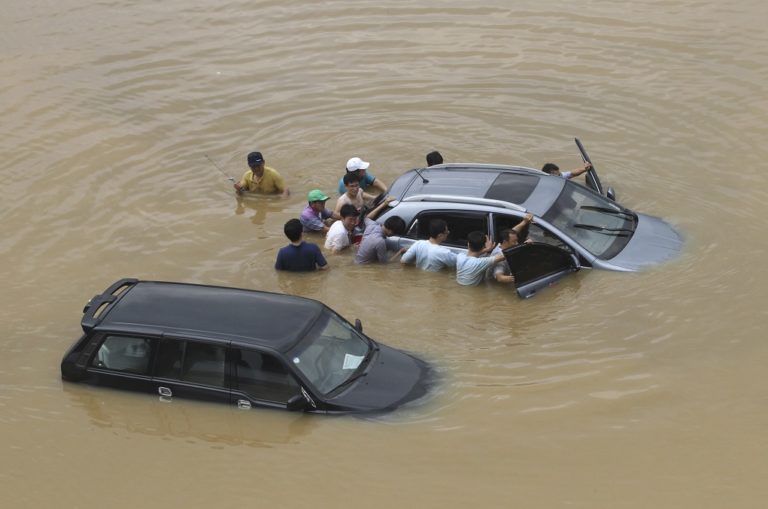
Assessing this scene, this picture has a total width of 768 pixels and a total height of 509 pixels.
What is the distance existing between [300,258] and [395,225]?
4.47 feet

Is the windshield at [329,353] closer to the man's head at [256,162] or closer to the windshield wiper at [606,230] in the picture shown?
the windshield wiper at [606,230]

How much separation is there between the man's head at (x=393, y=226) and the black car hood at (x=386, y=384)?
2.49m

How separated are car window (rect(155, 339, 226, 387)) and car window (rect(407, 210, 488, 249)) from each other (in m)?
3.98

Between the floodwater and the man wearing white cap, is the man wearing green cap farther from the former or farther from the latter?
the floodwater

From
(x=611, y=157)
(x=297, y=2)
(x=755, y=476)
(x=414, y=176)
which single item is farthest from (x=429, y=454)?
(x=297, y=2)

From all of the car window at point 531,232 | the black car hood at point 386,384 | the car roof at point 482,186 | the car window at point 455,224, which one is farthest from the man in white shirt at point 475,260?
the black car hood at point 386,384

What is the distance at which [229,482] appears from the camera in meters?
9.10

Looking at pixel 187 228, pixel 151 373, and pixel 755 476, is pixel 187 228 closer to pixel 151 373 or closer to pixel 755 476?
pixel 151 373

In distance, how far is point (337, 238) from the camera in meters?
13.8

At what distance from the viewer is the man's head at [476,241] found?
12.1 meters

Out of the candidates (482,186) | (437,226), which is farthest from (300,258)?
(482,186)

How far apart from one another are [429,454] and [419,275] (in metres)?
3.93

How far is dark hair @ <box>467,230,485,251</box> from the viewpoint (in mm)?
12148

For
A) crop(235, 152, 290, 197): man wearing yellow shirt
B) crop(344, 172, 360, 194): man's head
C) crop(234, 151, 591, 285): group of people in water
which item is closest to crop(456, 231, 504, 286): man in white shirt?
crop(234, 151, 591, 285): group of people in water
